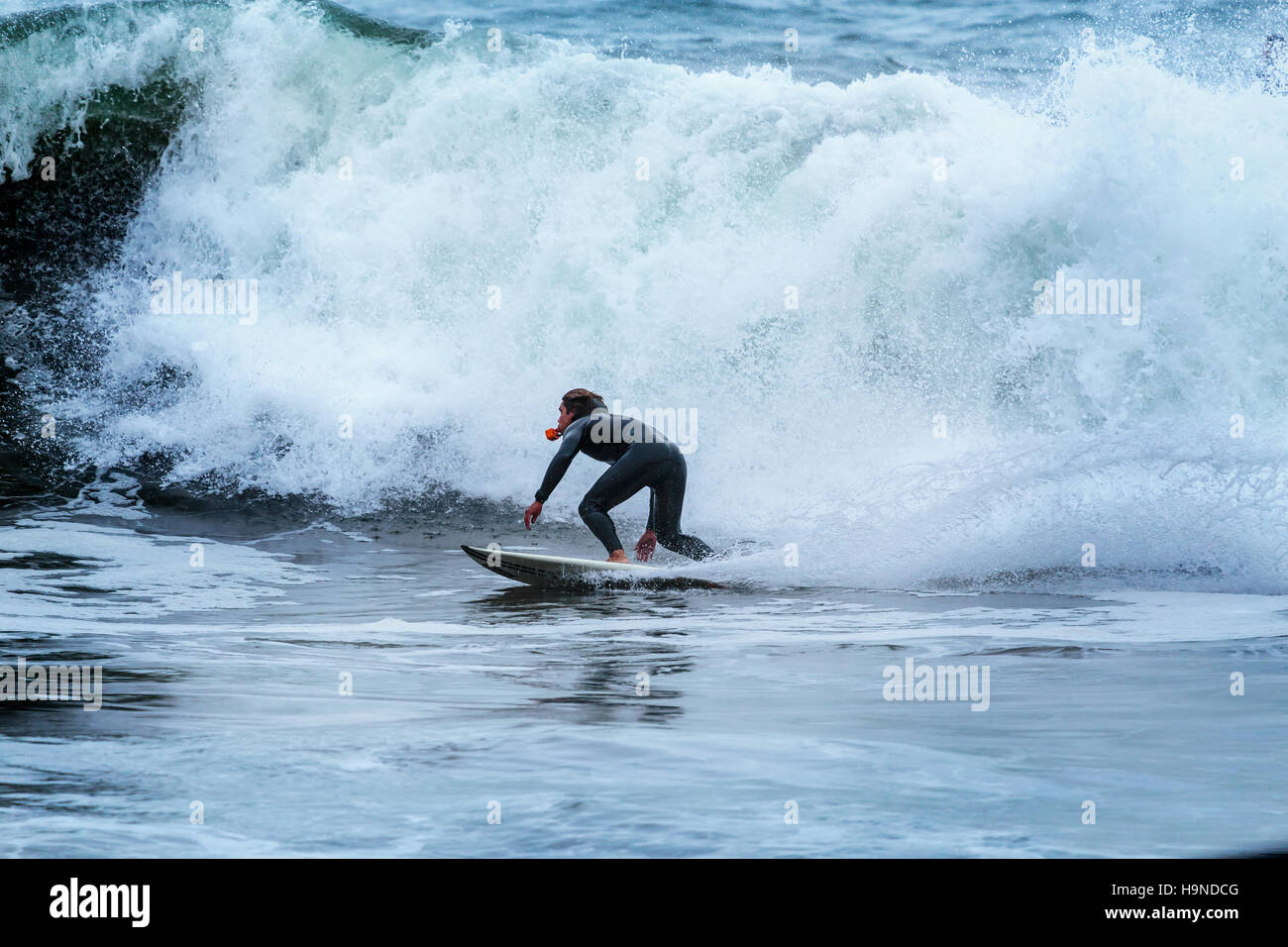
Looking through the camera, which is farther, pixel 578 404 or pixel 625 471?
pixel 578 404

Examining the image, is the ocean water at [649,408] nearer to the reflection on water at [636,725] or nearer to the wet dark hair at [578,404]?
the reflection on water at [636,725]

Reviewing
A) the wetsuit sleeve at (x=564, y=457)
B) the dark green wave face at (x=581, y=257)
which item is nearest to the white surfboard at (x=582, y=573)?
the wetsuit sleeve at (x=564, y=457)

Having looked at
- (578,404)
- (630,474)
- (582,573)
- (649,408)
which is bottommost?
(582,573)

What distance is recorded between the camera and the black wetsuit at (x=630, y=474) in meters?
8.70

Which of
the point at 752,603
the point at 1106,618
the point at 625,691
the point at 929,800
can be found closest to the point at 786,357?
the point at 752,603

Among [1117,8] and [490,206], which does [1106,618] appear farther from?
[1117,8]

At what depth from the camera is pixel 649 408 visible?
1262 cm

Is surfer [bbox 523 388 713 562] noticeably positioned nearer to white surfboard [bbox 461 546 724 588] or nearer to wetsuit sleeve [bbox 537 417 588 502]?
wetsuit sleeve [bbox 537 417 588 502]

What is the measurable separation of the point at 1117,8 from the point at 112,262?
13503 millimetres

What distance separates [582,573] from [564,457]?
74 cm

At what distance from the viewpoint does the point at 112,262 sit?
47.9ft

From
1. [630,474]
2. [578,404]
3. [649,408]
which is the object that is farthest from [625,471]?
[649,408]

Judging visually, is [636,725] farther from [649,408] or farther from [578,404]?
[649,408]

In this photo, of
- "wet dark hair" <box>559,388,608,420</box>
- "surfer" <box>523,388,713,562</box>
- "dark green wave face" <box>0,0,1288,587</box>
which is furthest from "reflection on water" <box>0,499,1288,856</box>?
"dark green wave face" <box>0,0,1288,587</box>
